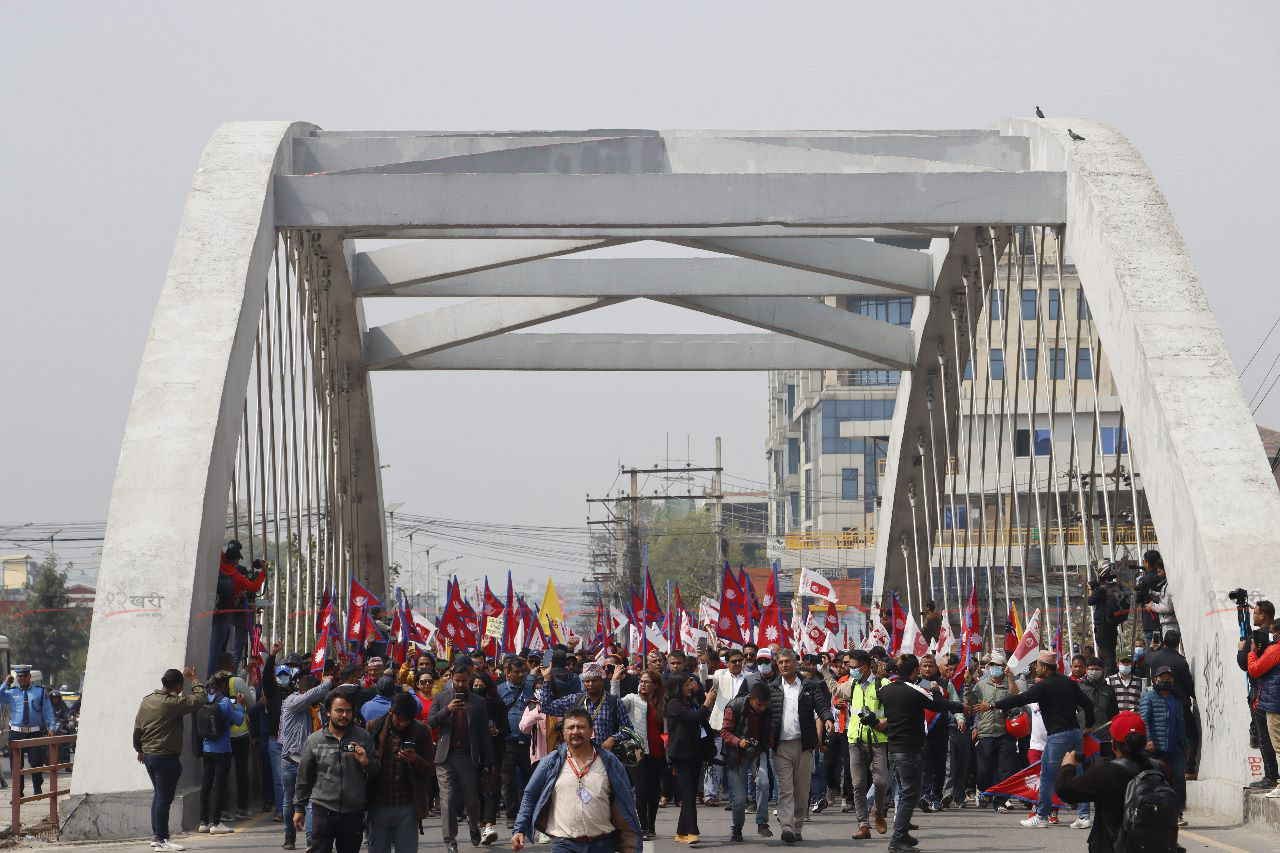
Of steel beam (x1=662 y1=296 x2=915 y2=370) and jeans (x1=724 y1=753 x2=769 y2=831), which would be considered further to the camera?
steel beam (x1=662 y1=296 x2=915 y2=370)

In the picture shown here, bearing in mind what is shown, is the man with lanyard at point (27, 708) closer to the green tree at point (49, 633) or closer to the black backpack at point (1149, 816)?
the black backpack at point (1149, 816)

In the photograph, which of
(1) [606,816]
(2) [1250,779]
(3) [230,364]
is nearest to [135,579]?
(3) [230,364]

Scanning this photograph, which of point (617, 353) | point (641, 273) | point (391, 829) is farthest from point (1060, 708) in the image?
point (617, 353)

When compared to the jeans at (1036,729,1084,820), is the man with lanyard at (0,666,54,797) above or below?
above

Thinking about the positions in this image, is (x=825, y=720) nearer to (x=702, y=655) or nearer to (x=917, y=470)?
(x=702, y=655)

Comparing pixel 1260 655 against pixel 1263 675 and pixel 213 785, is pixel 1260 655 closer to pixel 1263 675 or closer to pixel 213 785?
pixel 1263 675

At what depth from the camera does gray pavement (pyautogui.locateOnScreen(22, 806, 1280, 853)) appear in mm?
13703

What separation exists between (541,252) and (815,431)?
2724 inches

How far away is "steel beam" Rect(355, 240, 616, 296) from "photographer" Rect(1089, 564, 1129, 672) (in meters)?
7.53

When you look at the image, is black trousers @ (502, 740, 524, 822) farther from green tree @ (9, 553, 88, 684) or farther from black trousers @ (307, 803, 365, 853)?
green tree @ (9, 553, 88, 684)

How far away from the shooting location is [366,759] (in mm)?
10500

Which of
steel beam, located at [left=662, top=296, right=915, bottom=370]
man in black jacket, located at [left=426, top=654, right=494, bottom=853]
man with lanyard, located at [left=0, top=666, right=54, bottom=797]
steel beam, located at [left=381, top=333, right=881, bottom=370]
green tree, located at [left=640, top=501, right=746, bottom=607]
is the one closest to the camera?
man in black jacket, located at [left=426, top=654, right=494, bottom=853]

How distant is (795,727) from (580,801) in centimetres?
578

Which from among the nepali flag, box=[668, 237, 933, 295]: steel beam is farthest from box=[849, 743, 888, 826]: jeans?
the nepali flag
